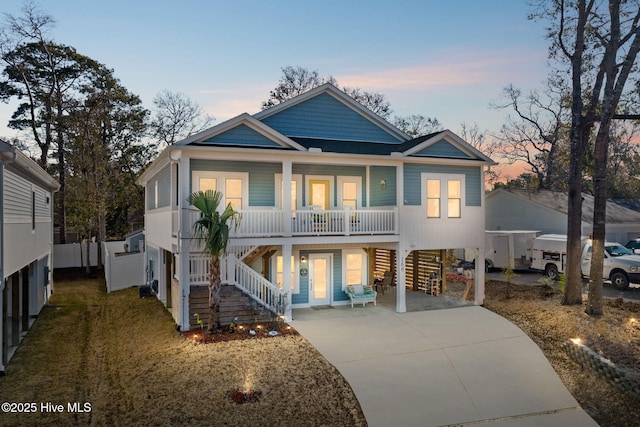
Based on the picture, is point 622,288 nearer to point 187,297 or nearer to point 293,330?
point 293,330

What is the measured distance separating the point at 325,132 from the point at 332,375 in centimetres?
1064

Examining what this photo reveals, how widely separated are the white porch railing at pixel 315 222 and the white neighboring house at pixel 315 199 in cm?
4

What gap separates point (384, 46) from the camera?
20000 mm

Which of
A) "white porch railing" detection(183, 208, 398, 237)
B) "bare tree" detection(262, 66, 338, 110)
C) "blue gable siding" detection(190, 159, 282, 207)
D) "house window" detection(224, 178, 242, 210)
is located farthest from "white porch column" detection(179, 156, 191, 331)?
"bare tree" detection(262, 66, 338, 110)

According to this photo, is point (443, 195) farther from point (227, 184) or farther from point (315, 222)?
point (227, 184)

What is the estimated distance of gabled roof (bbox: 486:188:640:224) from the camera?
26.1 m

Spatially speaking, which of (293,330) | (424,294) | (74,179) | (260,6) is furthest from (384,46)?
(74,179)

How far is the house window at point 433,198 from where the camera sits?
49.8 feet

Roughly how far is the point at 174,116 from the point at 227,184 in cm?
2216

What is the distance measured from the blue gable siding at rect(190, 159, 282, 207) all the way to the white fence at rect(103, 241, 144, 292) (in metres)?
9.93

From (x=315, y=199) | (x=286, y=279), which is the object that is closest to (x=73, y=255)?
(x=315, y=199)

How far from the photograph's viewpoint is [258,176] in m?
14.4

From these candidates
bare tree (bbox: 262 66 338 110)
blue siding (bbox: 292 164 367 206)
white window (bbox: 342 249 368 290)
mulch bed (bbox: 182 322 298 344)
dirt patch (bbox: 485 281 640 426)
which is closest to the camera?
dirt patch (bbox: 485 281 640 426)

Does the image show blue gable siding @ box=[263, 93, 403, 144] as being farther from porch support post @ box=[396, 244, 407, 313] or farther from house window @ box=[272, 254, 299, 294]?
porch support post @ box=[396, 244, 407, 313]
